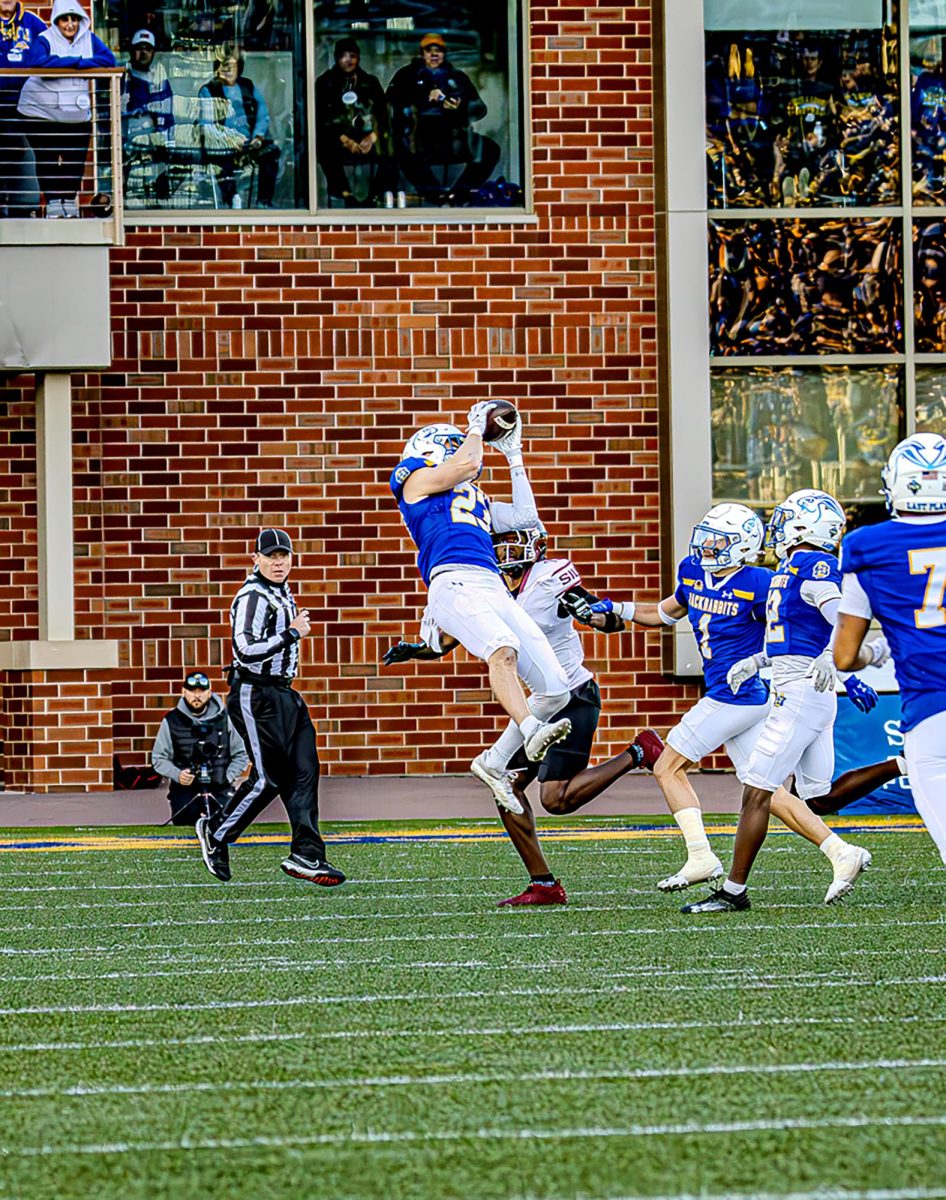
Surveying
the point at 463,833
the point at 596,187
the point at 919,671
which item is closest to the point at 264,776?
the point at 463,833

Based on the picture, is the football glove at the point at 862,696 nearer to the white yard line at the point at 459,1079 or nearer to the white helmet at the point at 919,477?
the white helmet at the point at 919,477

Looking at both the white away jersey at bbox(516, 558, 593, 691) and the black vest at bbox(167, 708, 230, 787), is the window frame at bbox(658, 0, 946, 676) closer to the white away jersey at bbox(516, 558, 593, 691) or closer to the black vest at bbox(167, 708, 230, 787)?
the black vest at bbox(167, 708, 230, 787)

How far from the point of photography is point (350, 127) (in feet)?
58.9

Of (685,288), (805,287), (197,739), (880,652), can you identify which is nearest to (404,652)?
(880,652)

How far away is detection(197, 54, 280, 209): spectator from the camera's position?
17.8 metres

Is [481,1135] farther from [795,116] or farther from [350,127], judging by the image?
[795,116]

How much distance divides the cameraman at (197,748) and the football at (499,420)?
18.8 ft

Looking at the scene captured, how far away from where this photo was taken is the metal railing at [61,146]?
16578 mm

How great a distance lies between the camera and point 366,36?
58.7 feet

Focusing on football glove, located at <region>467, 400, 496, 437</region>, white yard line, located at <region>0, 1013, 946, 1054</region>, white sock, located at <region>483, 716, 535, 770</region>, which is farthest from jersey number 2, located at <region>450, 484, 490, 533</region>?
white yard line, located at <region>0, 1013, 946, 1054</region>

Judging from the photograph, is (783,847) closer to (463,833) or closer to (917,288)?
(463,833)

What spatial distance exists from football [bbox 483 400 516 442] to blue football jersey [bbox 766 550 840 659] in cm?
146

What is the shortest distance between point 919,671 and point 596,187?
11.6 meters

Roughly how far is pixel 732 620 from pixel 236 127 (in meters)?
9.74
